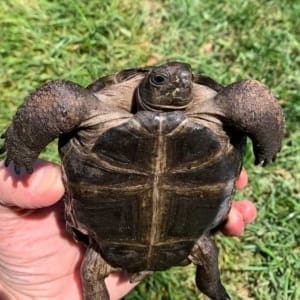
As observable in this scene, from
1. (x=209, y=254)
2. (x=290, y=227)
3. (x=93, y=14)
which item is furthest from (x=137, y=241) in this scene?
(x=93, y=14)

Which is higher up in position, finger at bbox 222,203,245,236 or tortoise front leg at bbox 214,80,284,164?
tortoise front leg at bbox 214,80,284,164

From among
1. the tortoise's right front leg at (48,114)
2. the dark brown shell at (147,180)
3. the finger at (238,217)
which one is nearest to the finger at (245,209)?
the finger at (238,217)

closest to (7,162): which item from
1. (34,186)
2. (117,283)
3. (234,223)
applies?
(34,186)

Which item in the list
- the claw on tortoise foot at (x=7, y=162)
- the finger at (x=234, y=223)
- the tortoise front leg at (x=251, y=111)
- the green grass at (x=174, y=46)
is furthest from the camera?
the green grass at (x=174, y=46)

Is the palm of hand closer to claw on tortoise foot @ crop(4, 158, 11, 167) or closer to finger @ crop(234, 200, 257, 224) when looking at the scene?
claw on tortoise foot @ crop(4, 158, 11, 167)

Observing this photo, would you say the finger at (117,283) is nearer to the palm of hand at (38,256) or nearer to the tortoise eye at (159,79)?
the palm of hand at (38,256)

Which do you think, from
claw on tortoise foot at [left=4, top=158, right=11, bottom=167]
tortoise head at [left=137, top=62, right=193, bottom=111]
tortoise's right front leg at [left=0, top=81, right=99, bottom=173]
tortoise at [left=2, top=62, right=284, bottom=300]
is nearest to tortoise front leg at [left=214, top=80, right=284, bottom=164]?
tortoise at [left=2, top=62, right=284, bottom=300]

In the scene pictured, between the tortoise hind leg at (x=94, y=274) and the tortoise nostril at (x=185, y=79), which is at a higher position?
the tortoise nostril at (x=185, y=79)
